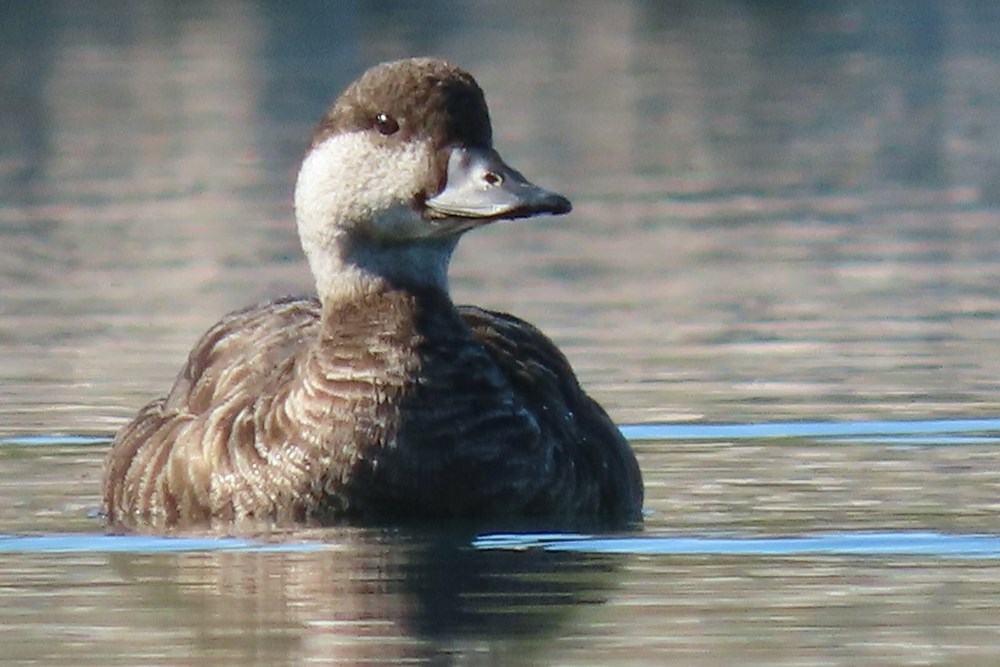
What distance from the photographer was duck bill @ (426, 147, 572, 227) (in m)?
9.38

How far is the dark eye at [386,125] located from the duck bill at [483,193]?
0.21m

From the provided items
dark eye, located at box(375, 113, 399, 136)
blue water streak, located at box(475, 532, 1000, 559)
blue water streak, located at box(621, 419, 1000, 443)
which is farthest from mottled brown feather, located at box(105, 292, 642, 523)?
blue water streak, located at box(621, 419, 1000, 443)

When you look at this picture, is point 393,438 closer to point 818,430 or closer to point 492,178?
point 492,178

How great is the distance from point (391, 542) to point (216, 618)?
48.2 inches

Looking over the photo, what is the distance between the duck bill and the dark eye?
211mm

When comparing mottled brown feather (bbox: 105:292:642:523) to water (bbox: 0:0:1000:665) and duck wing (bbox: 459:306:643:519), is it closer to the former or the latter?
duck wing (bbox: 459:306:643:519)

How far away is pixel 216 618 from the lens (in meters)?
8.03

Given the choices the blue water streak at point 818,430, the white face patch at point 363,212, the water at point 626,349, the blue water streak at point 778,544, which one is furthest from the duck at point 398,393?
the blue water streak at point 818,430

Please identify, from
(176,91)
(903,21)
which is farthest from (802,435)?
(903,21)

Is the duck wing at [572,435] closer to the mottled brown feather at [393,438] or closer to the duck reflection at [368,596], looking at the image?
the mottled brown feather at [393,438]

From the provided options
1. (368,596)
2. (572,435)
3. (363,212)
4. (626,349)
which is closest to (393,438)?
(572,435)

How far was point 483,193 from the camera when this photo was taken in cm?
951

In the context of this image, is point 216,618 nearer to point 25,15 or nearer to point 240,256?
point 240,256

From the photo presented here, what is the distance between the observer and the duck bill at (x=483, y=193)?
30.8 ft
